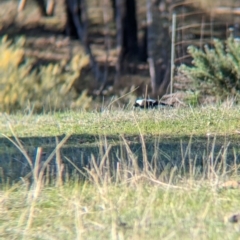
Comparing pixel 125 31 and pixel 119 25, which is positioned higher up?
pixel 119 25

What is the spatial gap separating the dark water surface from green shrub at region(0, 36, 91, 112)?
674 centimetres

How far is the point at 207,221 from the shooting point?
4.63 metres

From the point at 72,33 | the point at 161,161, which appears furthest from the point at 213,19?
the point at 161,161

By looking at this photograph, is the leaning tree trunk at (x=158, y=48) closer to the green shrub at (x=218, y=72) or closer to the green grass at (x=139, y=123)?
the green shrub at (x=218, y=72)

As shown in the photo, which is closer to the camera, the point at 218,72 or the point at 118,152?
the point at 118,152

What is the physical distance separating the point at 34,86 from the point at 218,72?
15.0 ft

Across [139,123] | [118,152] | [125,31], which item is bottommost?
[125,31]

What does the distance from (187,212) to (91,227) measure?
63cm

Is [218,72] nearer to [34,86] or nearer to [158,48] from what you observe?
[34,86]

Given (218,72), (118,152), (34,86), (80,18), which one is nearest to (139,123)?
(118,152)

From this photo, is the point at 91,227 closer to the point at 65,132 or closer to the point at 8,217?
the point at 8,217

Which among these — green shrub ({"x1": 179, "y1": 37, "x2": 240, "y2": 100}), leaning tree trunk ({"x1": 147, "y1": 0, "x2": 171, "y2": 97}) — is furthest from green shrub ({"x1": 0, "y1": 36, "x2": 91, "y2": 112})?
green shrub ({"x1": 179, "y1": 37, "x2": 240, "y2": 100})

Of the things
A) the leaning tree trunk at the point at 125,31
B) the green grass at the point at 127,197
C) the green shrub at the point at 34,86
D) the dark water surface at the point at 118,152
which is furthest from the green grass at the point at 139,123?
the leaning tree trunk at the point at 125,31

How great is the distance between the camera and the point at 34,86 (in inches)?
602
